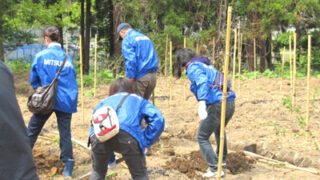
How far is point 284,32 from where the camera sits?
49.7ft

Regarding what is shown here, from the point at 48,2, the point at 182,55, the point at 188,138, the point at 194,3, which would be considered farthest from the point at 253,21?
the point at 182,55

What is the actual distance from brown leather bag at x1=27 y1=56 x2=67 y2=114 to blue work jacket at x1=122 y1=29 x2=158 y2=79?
1319 millimetres

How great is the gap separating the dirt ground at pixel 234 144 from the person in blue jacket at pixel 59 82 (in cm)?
60

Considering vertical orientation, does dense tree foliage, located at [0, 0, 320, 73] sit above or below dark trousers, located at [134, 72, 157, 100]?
above

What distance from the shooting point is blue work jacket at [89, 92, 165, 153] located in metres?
2.99

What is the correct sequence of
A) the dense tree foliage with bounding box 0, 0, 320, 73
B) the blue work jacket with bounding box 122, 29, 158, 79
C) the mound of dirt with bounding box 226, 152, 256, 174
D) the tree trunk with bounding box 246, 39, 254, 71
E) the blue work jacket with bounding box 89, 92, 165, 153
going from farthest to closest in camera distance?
1. the tree trunk with bounding box 246, 39, 254, 71
2. the dense tree foliage with bounding box 0, 0, 320, 73
3. the blue work jacket with bounding box 122, 29, 158, 79
4. the mound of dirt with bounding box 226, 152, 256, 174
5. the blue work jacket with bounding box 89, 92, 165, 153

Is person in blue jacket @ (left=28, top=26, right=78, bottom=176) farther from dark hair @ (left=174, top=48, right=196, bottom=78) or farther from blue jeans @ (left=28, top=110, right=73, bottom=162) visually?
dark hair @ (left=174, top=48, right=196, bottom=78)

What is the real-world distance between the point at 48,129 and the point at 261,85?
24.4 feet

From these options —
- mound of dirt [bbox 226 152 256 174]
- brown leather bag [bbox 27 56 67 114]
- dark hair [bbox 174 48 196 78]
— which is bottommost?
mound of dirt [bbox 226 152 256 174]

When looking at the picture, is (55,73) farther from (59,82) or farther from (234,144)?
(234,144)

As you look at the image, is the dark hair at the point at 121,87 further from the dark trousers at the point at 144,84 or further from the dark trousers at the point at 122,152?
the dark trousers at the point at 144,84

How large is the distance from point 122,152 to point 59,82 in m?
1.46

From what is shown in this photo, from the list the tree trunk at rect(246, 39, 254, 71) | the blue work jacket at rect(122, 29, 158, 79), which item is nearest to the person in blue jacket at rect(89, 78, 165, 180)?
the blue work jacket at rect(122, 29, 158, 79)

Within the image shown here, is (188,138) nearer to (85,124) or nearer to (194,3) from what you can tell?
(85,124)
